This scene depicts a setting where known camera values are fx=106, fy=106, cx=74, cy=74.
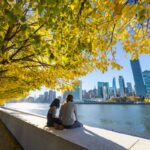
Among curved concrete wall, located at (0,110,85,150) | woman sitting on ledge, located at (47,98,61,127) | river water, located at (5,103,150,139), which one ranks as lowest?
river water, located at (5,103,150,139)

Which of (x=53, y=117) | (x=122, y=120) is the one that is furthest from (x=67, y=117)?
(x=122, y=120)

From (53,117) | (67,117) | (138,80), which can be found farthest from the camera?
(138,80)

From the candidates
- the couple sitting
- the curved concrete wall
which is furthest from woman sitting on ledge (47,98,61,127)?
the curved concrete wall

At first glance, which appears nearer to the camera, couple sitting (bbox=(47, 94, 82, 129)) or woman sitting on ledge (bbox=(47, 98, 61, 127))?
couple sitting (bbox=(47, 94, 82, 129))

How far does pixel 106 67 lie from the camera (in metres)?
2.57

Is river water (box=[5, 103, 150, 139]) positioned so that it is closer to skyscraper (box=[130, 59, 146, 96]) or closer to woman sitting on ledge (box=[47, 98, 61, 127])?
woman sitting on ledge (box=[47, 98, 61, 127])

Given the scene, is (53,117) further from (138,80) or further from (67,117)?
(138,80)

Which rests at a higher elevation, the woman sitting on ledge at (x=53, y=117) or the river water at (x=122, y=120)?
the woman sitting on ledge at (x=53, y=117)

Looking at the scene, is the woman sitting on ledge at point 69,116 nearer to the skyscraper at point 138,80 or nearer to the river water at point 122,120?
the river water at point 122,120

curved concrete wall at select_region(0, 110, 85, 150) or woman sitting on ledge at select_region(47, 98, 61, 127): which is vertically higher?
woman sitting on ledge at select_region(47, 98, 61, 127)

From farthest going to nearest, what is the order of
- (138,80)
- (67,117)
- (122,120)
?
(138,80) < (122,120) < (67,117)

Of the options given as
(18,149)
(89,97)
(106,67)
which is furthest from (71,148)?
(89,97)

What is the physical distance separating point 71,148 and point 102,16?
258cm

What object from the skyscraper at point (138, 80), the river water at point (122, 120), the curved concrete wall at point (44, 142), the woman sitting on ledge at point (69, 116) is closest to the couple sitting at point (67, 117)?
the woman sitting on ledge at point (69, 116)
